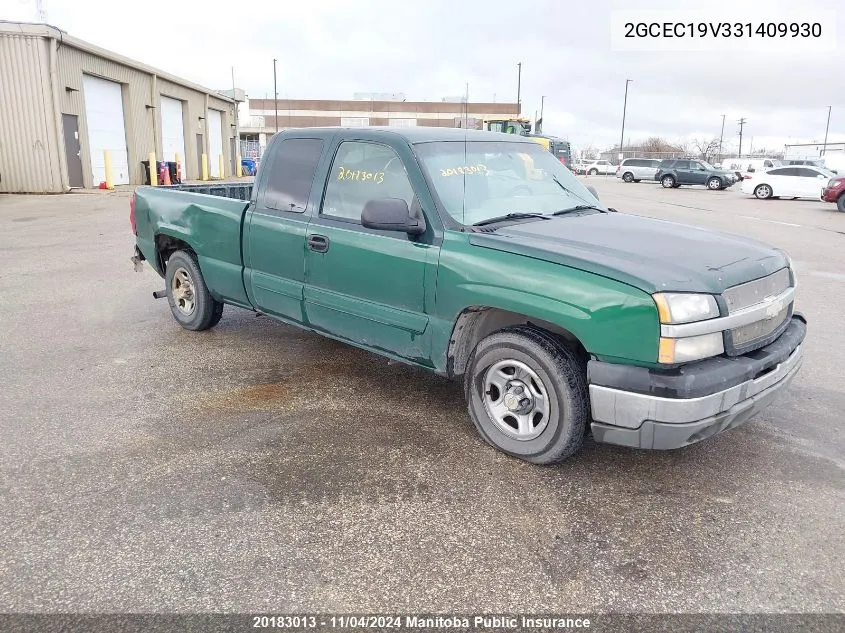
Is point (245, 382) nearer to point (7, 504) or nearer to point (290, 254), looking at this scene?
point (290, 254)

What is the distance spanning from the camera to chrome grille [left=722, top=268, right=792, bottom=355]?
3258 mm

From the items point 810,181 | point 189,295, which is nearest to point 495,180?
point 189,295

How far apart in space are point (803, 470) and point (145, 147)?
29860mm

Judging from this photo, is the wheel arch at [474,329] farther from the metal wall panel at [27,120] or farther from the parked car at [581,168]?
the parked car at [581,168]

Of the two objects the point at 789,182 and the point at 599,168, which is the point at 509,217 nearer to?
the point at 789,182

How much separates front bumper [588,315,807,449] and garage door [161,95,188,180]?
31456 millimetres

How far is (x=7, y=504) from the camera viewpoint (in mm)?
3158

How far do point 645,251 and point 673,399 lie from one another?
865mm

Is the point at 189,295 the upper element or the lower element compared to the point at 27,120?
lower

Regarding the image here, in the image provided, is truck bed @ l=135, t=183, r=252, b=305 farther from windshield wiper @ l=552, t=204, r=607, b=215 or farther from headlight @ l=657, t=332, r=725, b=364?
headlight @ l=657, t=332, r=725, b=364

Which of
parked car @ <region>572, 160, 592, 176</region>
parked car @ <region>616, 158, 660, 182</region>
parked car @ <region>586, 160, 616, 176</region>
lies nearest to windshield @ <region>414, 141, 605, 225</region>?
parked car @ <region>616, 158, 660, 182</region>

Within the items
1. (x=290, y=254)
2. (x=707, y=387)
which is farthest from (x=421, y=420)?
(x=707, y=387)

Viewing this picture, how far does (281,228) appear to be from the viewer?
474 centimetres

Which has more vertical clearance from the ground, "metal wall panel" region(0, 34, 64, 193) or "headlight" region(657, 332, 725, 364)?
"metal wall panel" region(0, 34, 64, 193)
